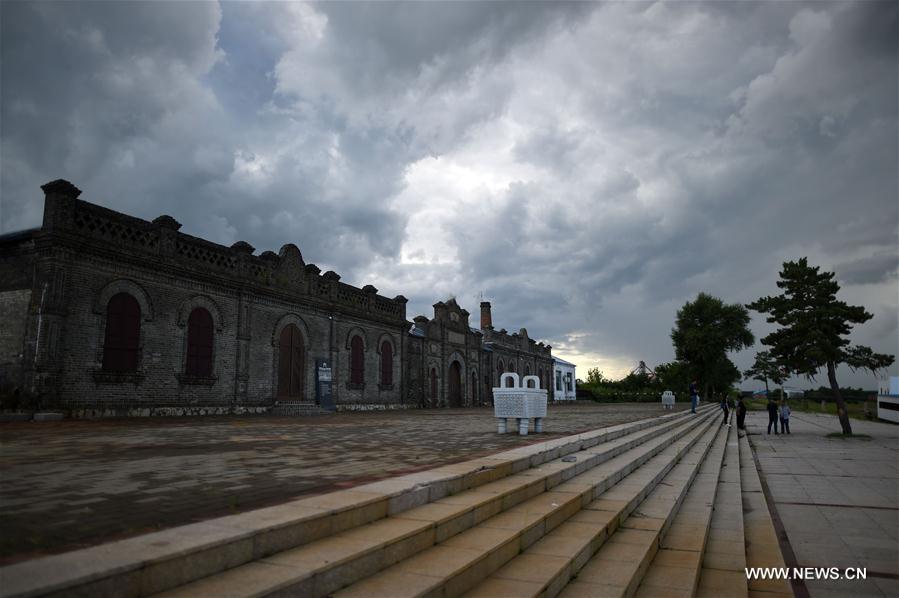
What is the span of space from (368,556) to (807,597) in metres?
4.37

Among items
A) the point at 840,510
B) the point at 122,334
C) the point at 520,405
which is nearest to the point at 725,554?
the point at 520,405

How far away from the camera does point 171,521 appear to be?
2.98 meters

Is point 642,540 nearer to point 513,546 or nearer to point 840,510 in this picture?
point 513,546

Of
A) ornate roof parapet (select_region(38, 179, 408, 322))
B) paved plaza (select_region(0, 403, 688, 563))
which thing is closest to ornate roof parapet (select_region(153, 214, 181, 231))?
ornate roof parapet (select_region(38, 179, 408, 322))

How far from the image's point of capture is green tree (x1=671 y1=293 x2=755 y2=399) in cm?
5822

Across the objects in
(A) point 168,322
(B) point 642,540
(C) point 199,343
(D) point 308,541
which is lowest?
(B) point 642,540

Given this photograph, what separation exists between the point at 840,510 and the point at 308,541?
9191mm

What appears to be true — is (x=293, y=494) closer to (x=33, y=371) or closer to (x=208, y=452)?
(x=208, y=452)

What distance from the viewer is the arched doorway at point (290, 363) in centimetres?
2086

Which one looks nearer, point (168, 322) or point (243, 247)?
point (168, 322)

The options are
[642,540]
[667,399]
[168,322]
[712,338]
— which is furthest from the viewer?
[712,338]

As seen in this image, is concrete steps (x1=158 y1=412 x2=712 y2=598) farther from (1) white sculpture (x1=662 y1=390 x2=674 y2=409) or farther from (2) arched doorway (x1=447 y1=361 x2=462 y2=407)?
(1) white sculpture (x1=662 y1=390 x2=674 y2=409)

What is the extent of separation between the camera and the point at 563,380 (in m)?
61.1

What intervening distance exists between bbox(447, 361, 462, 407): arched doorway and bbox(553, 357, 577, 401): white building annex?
23963 millimetres
